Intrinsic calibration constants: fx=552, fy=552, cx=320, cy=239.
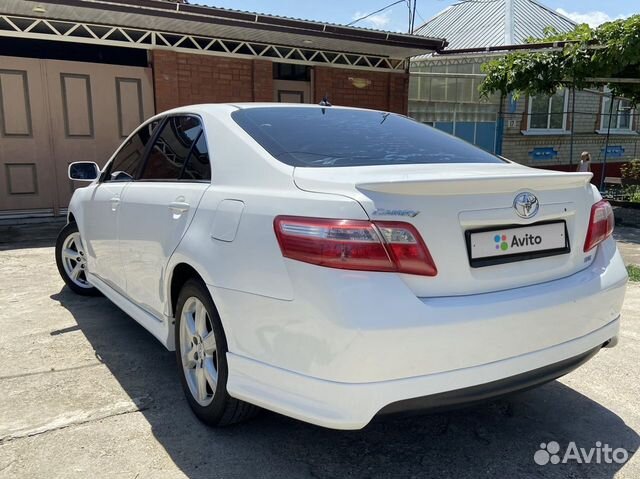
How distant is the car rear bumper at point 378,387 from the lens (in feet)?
6.42

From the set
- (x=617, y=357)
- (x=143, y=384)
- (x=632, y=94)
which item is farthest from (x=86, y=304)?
(x=632, y=94)

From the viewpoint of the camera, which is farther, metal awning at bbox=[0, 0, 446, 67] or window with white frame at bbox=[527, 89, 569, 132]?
window with white frame at bbox=[527, 89, 569, 132]

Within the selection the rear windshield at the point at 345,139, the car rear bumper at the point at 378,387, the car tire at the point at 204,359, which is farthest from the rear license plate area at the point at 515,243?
the car tire at the point at 204,359

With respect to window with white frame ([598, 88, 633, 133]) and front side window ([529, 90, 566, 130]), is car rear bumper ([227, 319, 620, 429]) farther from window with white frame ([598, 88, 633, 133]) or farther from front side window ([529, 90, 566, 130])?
window with white frame ([598, 88, 633, 133])

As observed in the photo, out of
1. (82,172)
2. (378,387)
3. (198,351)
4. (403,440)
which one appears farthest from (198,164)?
(82,172)

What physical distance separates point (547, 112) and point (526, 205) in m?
16.9

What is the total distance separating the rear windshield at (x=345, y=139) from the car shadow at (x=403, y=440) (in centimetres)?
118

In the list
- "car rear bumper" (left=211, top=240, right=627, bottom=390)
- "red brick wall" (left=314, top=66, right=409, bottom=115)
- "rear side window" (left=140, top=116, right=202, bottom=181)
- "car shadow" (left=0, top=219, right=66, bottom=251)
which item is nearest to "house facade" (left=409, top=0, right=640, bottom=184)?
"red brick wall" (left=314, top=66, right=409, bottom=115)

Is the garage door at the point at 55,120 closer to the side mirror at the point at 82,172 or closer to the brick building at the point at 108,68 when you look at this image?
the brick building at the point at 108,68

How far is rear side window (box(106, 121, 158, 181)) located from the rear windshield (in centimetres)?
105

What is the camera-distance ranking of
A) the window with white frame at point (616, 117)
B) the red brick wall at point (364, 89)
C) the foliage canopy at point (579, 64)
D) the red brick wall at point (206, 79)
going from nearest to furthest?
the foliage canopy at point (579, 64) → the red brick wall at point (206, 79) → the red brick wall at point (364, 89) → the window with white frame at point (616, 117)

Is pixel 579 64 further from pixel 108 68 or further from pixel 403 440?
pixel 403 440

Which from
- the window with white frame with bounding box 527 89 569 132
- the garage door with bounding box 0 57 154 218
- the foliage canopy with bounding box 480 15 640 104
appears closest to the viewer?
the garage door with bounding box 0 57 154 218

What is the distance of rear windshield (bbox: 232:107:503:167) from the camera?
99.3 inches
